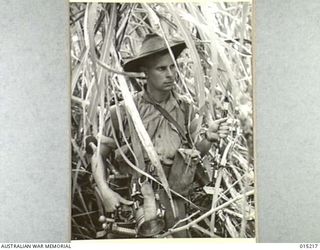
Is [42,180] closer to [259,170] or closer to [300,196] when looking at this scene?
[259,170]

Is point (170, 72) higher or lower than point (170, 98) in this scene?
higher

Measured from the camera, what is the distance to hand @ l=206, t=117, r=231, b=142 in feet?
6.97

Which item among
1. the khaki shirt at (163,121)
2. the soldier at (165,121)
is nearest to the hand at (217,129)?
the soldier at (165,121)

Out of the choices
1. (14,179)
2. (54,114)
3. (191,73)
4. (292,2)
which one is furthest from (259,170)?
(14,179)

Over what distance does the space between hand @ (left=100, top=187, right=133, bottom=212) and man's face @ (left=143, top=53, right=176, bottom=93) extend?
519 mm

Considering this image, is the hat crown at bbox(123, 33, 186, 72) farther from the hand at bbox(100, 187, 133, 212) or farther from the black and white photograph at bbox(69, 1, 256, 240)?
the hand at bbox(100, 187, 133, 212)

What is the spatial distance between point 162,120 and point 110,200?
17.7 inches

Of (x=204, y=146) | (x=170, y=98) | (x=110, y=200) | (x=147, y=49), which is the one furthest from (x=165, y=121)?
(x=110, y=200)

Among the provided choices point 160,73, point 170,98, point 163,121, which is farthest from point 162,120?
point 160,73

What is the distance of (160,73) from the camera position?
212 centimetres

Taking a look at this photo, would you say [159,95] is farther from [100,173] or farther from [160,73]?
[100,173]

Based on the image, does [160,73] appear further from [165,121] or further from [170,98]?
[165,121]

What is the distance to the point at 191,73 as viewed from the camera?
2127 millimetres

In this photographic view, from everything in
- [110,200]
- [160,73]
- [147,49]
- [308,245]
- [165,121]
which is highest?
[147,49]
